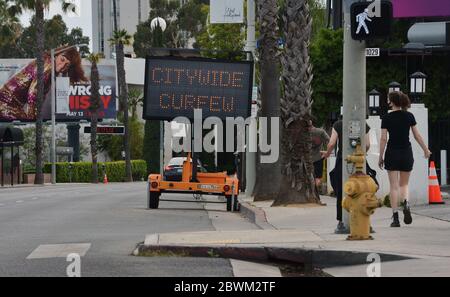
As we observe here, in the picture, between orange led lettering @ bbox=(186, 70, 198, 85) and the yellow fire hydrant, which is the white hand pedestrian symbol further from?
orange led lettering @ bbox=(186, 70, 198, 85)

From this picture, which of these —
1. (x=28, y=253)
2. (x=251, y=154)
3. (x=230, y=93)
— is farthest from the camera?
(x=251, y=154)

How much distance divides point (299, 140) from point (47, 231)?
671 cm

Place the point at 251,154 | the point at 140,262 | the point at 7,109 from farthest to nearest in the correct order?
the point at 7,109 < the point at 251,154 < the point at 140,262

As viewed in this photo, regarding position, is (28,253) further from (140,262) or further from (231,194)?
(231,194)

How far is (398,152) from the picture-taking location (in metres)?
13.6

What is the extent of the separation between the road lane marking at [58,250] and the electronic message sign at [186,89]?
9.57 meters

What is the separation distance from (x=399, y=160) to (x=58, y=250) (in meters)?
4.57

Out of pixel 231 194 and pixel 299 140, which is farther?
pixel 231 194

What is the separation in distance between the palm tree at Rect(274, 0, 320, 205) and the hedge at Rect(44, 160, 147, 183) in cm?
5279

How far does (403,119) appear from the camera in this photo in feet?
44.9

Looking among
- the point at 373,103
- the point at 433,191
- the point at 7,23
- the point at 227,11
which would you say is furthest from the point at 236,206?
the point at 7,23

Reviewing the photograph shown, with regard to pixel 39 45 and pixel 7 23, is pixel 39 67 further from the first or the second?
pixel 7 23

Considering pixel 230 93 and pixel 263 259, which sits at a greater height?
pixel 230 93
